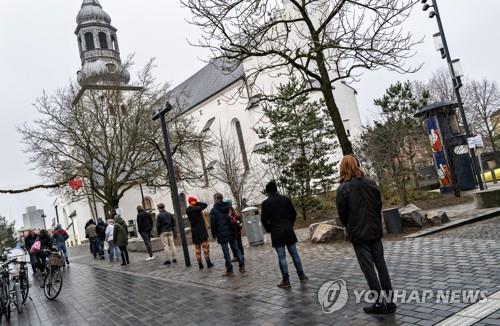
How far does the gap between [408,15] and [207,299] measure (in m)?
8.26

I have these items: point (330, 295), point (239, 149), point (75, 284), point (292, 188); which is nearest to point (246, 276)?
point (330, 295)

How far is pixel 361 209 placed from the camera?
16.2 feet

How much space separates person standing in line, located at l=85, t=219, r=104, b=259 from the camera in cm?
1920

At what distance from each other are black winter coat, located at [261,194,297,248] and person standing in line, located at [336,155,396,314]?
2.24m

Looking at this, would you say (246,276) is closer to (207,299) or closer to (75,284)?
(207,299)

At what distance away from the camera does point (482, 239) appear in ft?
27.7

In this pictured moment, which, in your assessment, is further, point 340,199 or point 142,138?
point 142,138

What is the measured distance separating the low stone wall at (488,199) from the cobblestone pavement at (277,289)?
2.26 m

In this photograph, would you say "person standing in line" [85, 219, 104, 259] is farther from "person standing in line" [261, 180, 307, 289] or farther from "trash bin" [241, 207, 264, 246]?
"person standing in line" [261, 180, 307, 289]

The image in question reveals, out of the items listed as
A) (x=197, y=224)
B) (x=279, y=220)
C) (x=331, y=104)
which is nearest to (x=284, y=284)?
(x=279, y=220)

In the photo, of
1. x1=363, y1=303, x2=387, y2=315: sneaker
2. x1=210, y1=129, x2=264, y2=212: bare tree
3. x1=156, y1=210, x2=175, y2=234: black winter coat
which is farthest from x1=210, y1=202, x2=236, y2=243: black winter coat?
x1=210, y1=129, x2=264, y2=212: bare tree

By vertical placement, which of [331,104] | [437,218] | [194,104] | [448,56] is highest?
[194,104]

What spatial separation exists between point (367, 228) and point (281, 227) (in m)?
2.51

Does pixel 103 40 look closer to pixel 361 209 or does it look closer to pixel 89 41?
pixel 89 41
